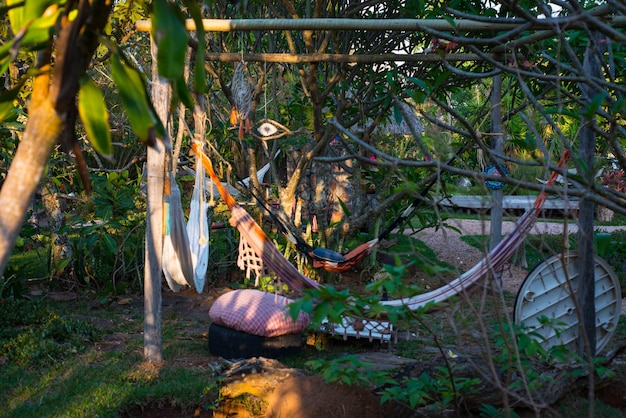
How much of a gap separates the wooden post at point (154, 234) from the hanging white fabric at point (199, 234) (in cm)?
23

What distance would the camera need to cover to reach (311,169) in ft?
27.4

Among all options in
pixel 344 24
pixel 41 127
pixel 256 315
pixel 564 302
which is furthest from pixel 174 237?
pixel 41 127

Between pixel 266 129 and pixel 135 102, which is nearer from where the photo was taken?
pixel 135 102

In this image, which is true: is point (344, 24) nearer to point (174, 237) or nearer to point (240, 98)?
point (174, 237)

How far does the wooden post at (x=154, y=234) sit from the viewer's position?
3445 millimetres

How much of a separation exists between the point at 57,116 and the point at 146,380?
2.53 meters

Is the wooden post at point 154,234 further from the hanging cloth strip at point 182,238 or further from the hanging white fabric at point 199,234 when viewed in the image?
the hanging white fabric at point 199,234

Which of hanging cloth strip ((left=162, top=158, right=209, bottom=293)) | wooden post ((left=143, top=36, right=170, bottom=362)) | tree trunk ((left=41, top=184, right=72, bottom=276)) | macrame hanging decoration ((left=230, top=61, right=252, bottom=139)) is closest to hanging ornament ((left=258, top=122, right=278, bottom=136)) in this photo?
macrame hanging decoration ((left=230, top=61, right=252, bottom=139))

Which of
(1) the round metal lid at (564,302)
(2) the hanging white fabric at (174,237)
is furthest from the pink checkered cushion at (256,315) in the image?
(1) the round metal lid at (564,302)

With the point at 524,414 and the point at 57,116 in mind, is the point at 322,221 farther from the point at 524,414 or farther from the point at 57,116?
the point at 57,116

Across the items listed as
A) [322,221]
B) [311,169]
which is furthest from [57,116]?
[311,169]

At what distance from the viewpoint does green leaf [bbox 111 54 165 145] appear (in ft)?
3.48

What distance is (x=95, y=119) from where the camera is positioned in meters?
1.08

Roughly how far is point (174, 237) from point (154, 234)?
11cm
